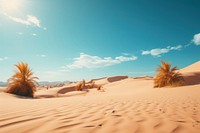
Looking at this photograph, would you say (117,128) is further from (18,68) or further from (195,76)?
(195,76)

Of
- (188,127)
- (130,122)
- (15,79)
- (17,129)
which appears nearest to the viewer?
(17,129)

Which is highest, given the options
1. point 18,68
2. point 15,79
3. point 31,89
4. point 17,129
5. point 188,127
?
point 18,68

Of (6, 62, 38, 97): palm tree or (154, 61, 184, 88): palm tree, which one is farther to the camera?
(154, 61, 184, 88): palm tree

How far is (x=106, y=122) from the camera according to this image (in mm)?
2869

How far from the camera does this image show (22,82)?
13.6 metres

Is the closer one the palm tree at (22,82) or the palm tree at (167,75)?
the palm tree at (22,82)

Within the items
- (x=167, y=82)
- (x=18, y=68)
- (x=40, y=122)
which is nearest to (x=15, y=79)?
(x=18, y=68)

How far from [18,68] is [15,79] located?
93 cm

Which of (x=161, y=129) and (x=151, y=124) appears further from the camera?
(x=151, y=124)

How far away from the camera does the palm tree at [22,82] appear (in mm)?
13258

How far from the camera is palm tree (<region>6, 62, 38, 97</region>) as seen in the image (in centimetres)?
1326

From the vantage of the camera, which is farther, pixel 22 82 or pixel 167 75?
pixel 167 75

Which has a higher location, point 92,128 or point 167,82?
point 167,82

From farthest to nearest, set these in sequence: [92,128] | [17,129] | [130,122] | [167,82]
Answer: [167,82]
[130,122]
[92,128]
[17,129]
